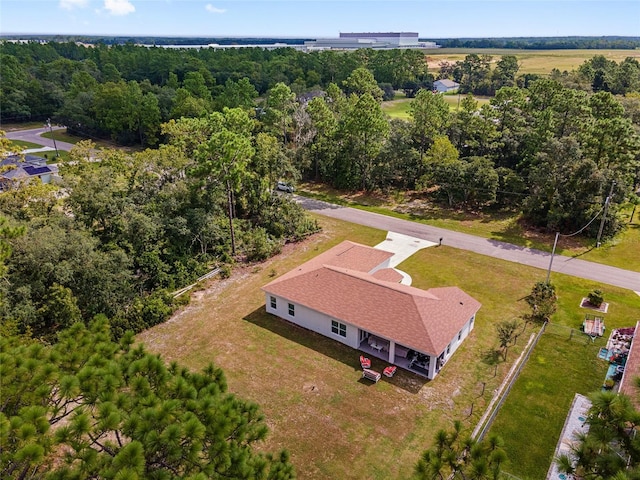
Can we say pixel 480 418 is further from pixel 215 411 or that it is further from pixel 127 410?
pixel 127 410

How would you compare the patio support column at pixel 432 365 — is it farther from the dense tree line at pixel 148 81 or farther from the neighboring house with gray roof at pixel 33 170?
the neighboring house with gray roof at pixel 33 170

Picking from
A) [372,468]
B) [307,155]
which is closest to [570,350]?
[372,468]

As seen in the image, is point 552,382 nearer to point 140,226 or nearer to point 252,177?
point 140,226

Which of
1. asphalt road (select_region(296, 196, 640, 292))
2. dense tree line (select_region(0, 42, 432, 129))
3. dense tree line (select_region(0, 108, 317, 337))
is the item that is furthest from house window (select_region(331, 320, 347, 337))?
dense tree line (select_region(0, 42, 432, 129))

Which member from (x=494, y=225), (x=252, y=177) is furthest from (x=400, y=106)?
(x=252, y=177)

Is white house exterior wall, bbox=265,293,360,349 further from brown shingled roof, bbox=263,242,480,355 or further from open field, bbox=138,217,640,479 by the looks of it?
brown shingled roof, bbox=263,242,480,355

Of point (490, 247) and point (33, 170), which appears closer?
point (490, 247)
